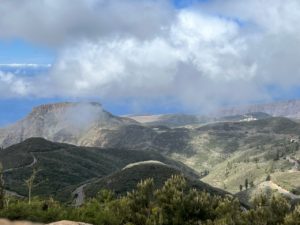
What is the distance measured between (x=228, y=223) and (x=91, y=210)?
1858 cm

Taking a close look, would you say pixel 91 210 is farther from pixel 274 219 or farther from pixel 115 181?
pixel 115 181

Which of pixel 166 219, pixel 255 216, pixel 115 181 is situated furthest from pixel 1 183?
pixel 115 181

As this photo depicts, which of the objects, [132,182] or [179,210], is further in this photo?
[132,182]

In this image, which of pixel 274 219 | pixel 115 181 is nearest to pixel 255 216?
pixel 274 219

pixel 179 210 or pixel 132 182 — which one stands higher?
pixel 179 210

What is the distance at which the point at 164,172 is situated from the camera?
19762 centimetres

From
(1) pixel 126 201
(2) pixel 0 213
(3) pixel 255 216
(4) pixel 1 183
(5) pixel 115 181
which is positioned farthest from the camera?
(5) pixel 115 181

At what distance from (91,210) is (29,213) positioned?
13.4 m

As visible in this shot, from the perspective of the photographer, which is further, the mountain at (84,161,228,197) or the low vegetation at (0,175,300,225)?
the mountain at (84,161,228,197)

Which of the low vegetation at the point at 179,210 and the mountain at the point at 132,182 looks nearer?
the low vegetation at the point at 179,210

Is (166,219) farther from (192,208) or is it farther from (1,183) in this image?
(1,183)

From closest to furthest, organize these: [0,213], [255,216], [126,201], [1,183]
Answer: [0,213]
[1,183]
[255,216]
[126,201]

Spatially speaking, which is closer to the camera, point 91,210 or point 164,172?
point 91,210

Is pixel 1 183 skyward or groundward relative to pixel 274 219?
skyward
